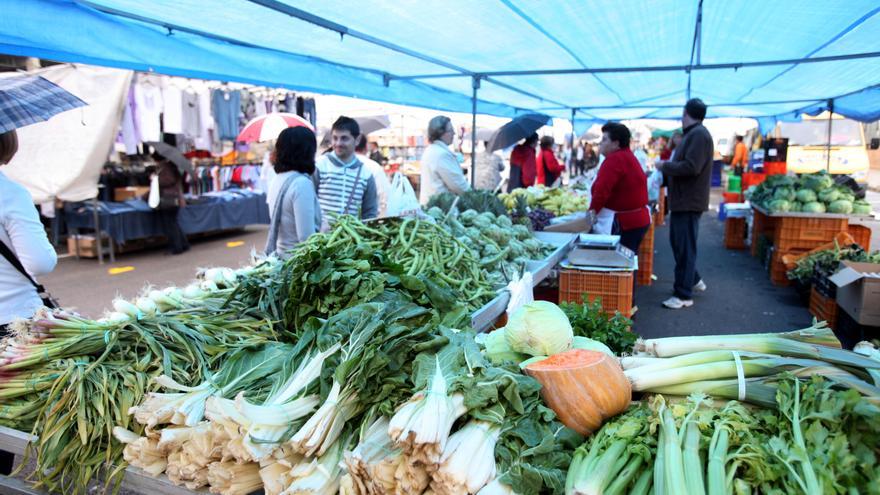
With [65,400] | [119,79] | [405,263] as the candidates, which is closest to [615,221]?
[405,263]

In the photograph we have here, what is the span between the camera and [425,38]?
5.29 metres

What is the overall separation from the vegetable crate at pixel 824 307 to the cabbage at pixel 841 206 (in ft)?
5.12

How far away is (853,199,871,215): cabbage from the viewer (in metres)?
6.92

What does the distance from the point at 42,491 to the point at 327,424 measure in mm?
1357

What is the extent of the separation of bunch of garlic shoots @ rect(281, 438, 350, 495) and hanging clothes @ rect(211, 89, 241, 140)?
11416 mm

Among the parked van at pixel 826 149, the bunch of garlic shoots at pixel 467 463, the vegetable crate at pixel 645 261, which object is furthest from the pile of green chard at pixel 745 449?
the parked van at pixel 826 149

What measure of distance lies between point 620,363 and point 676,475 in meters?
0.63

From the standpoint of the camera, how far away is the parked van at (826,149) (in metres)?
15.8

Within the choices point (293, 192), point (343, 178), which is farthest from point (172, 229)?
point (293, 192)

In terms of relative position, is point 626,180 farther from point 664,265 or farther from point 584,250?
point 664,265

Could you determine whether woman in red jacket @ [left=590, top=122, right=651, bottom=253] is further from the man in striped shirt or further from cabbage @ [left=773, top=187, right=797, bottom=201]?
cabbage @ [left=773, top=187, right=797, bottom=201]

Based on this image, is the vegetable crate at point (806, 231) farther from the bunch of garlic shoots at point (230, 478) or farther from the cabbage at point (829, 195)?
the bunch of garlic shoots at point (230, 478)

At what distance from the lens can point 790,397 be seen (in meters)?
1.51

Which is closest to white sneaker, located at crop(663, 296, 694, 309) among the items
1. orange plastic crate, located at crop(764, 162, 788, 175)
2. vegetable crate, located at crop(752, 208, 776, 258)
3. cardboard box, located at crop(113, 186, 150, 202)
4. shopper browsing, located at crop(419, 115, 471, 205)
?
shopper browsing, located at crop(419, 115, 471, 205)
